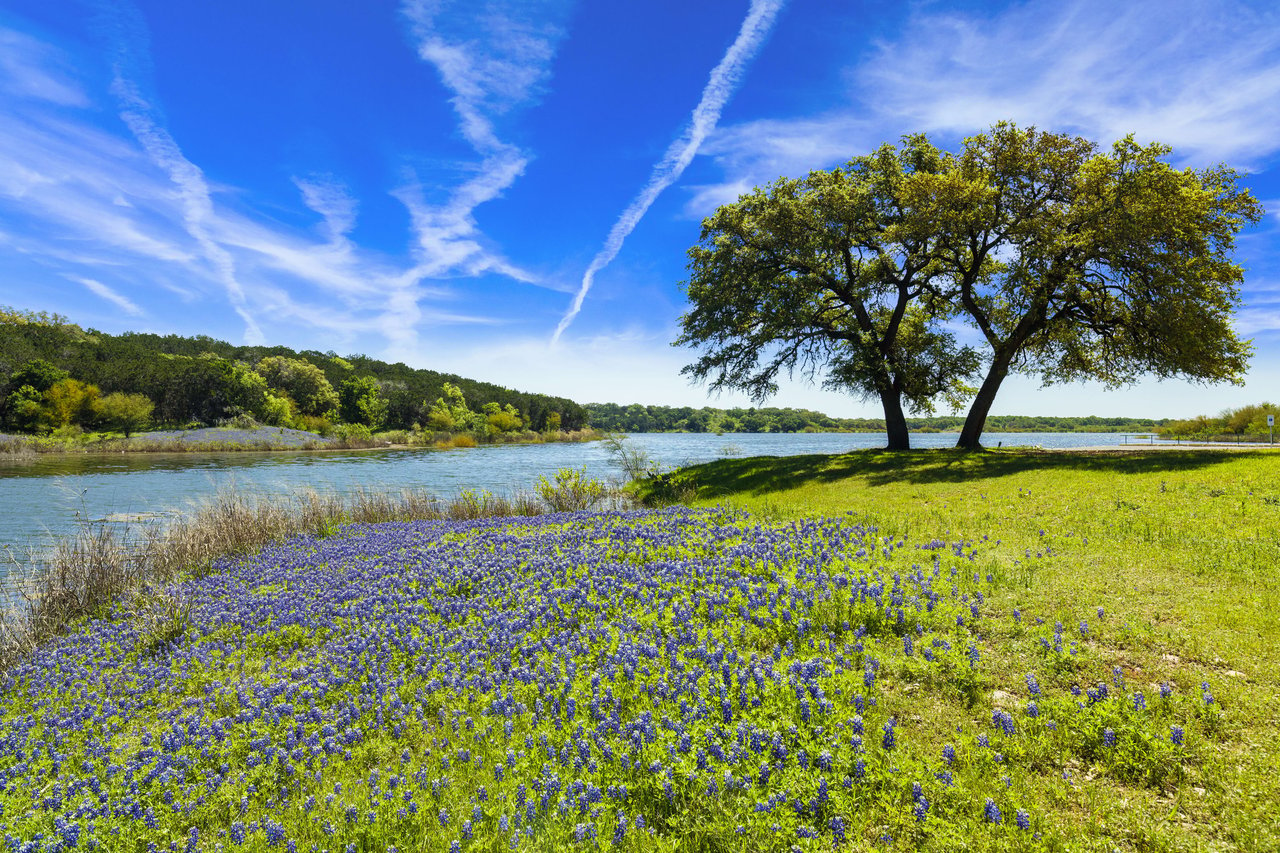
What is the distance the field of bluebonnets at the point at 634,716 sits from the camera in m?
3.90

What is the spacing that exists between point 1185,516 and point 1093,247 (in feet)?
51.8

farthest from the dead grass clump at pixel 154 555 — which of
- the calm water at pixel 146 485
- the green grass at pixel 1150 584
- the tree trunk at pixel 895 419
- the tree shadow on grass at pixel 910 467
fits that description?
the tree trunk at pixel 895 419

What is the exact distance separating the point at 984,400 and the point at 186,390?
357ft

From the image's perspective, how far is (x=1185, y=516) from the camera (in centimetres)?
1075

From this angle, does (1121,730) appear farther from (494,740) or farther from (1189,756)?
(494,740)

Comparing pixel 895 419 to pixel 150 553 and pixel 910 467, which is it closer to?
pixel 910 467

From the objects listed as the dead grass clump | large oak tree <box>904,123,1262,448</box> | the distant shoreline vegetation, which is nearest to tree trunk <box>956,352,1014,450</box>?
large oak tree <box>904,123,1262,448</box>

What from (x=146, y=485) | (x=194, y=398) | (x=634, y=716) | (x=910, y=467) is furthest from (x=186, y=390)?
(x=634, y=716)

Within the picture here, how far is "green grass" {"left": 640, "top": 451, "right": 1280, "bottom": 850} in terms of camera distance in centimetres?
366

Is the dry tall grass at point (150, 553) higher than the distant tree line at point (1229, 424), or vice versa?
the distant tree line at point (1229, 424)

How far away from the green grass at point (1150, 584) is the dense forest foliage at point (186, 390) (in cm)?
9777

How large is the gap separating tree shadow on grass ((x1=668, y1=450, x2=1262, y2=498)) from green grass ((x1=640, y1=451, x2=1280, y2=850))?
0.25m

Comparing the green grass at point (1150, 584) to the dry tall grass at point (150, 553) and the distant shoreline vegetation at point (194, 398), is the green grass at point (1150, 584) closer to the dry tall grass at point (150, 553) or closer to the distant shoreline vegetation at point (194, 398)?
the dry tall grass at point (150, 553)

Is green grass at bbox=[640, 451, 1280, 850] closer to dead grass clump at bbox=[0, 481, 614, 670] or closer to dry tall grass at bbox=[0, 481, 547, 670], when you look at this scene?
dead grass clump at bbox=[0, 481, 614, 670]
